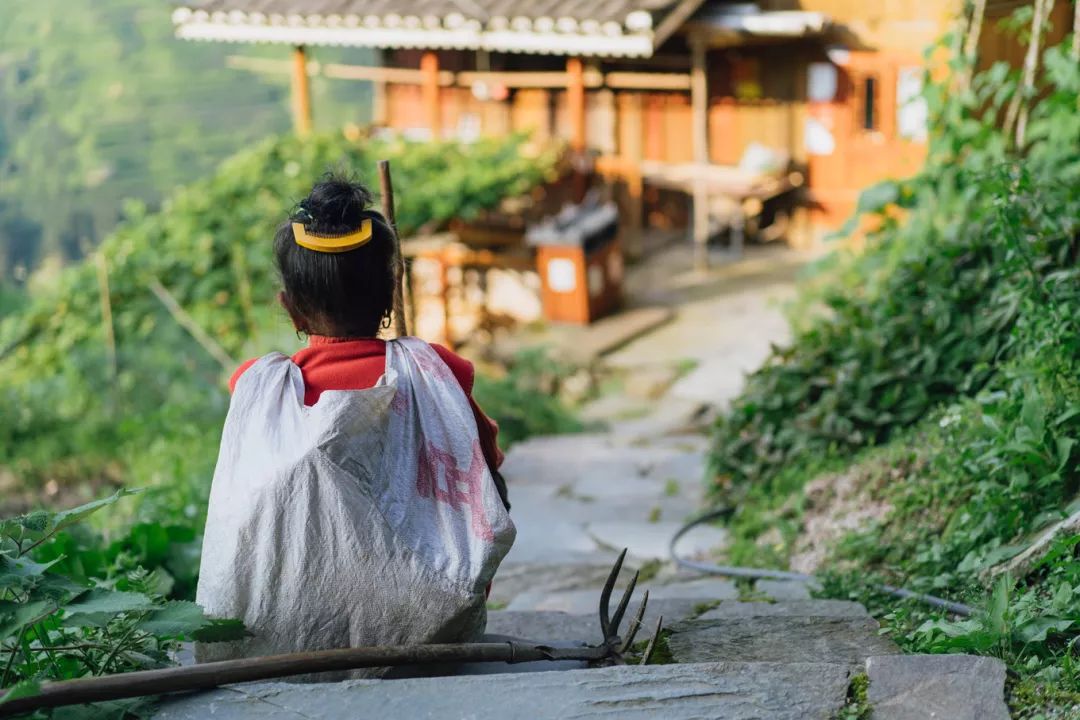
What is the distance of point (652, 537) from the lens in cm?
583

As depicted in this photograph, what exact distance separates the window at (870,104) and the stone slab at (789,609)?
473 inches

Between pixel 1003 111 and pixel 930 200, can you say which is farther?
pixel 1003 111

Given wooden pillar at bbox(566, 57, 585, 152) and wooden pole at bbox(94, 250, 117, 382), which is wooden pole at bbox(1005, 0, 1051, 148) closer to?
wooden pole at bbox(94, 250, 117, 382)

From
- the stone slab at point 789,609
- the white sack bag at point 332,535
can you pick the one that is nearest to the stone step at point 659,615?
the stone slab at point 789,609

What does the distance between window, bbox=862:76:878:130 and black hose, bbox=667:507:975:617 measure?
10372mm

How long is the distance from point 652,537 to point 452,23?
9.39m

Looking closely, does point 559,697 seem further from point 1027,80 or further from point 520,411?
point 520,411

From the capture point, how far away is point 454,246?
46.6ft

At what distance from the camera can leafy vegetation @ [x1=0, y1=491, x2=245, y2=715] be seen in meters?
2.47

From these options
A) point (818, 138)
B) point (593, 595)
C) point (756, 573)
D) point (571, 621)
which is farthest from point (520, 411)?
point (818, 138)

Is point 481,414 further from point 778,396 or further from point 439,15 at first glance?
point 439,15

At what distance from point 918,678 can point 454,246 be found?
12016 mm

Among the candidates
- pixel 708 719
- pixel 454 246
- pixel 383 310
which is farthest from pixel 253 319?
pixel 708 719

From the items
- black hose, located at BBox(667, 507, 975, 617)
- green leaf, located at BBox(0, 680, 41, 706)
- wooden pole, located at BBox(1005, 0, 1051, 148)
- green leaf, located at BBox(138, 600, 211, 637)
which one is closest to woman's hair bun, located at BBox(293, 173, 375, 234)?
green leaf, located at BBox(138, 600, 211, 637)
